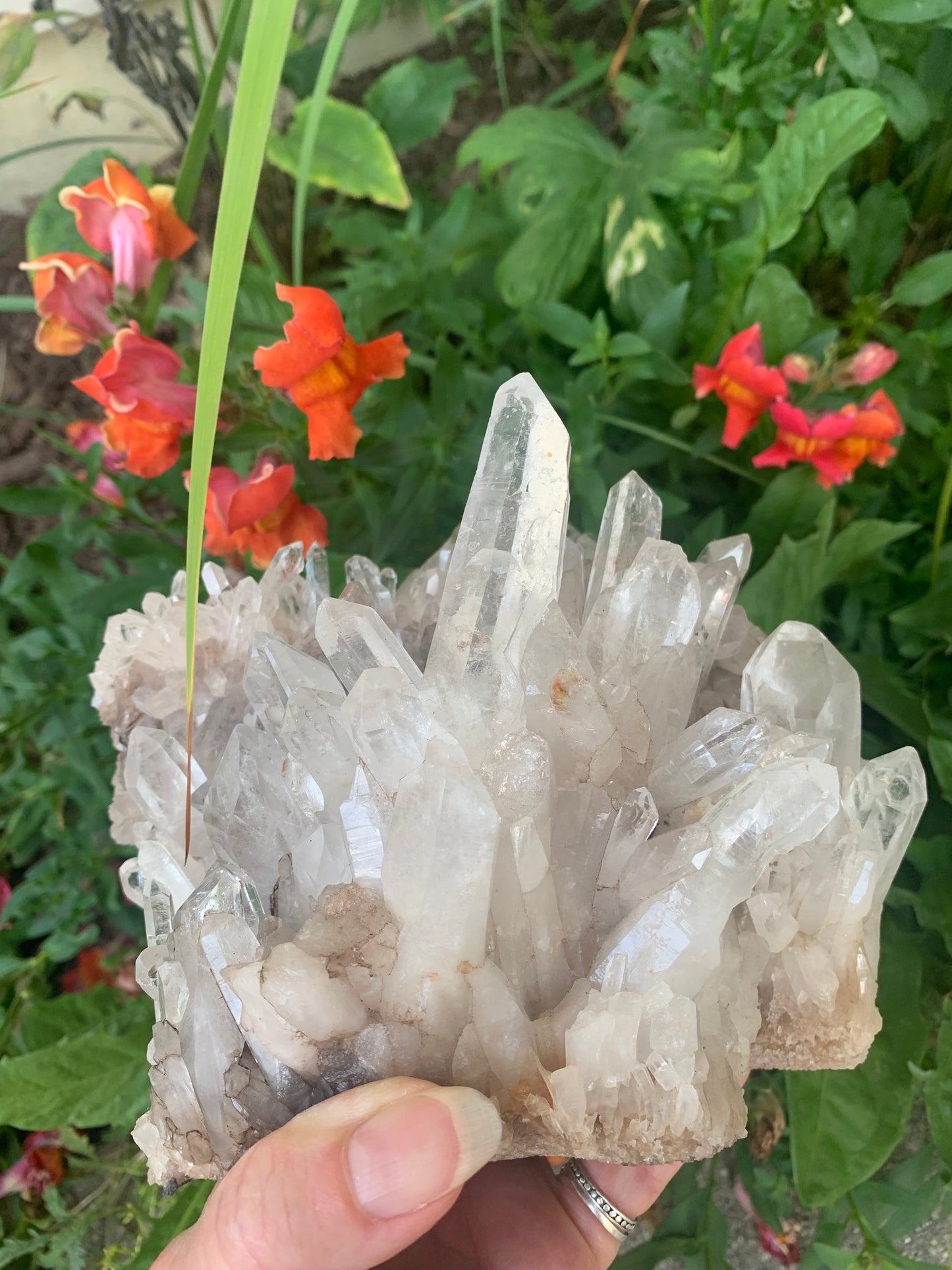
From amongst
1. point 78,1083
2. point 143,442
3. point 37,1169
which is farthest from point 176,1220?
point 143,442

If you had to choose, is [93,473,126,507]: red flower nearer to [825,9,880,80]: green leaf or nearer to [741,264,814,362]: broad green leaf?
[741,264,814,362]: broad green leaf

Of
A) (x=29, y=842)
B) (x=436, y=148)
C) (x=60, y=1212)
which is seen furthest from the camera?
(x=436, y=148)

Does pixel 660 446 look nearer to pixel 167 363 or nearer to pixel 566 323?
pixel 566 323

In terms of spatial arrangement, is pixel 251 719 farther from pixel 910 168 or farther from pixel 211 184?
pixel 910 168

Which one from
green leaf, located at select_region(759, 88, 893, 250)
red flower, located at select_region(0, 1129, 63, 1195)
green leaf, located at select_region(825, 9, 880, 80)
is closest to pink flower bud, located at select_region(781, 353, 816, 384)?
green leaf, located at select_region(759, 88, 893, 250)

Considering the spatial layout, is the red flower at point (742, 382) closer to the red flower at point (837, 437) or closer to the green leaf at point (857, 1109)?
the red flower at point (837, 437)

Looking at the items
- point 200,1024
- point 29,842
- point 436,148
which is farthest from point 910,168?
point 29,842

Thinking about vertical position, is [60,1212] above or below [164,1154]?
below
